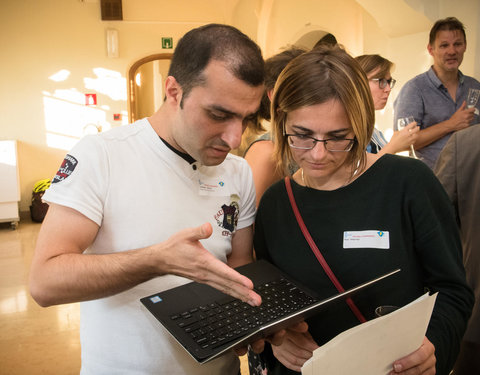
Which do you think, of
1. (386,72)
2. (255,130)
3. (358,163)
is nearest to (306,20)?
(386,72)

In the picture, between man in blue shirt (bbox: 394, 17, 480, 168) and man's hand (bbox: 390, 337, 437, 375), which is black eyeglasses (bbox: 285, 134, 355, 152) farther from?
man in blue shirt (bbox: 394, 17, 480, 168)

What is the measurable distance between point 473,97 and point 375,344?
2.72 metres

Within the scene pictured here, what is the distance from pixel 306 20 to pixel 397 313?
565cm

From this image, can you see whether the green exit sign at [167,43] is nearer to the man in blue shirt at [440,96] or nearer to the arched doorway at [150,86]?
the arched doorway at [150,86]

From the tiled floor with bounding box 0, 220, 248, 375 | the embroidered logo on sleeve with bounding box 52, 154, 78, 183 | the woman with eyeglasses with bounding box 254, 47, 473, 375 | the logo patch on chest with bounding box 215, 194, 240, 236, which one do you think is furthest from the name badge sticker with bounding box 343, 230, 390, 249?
the tiled floor with bounding box 0, 220, 248, 375

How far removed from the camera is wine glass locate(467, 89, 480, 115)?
295cm

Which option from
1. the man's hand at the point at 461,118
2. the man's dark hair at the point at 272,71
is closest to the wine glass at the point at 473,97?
the man's hand at the point at 461,118

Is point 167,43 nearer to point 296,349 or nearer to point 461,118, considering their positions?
Result: point 461,118

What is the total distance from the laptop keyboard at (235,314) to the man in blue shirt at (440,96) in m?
2.18

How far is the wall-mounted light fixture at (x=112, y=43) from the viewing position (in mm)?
7348

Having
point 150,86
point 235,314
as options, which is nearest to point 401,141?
point 235,314

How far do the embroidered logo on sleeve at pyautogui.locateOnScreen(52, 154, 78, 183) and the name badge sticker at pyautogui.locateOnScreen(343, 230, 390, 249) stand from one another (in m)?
0.74

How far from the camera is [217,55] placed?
1.07m

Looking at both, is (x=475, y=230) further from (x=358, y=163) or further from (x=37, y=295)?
(x=37, y=295)
